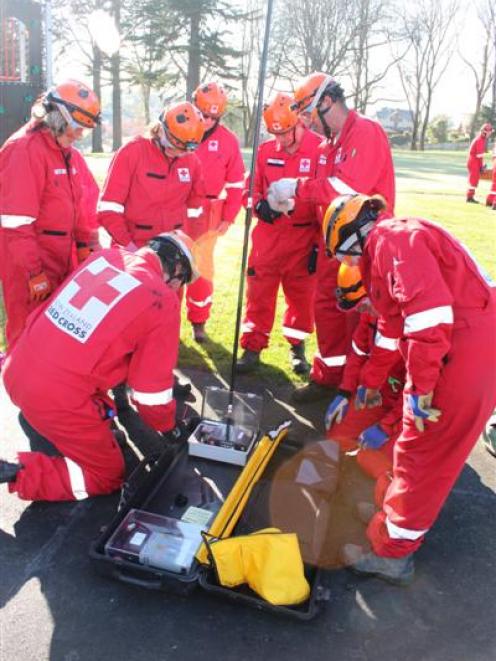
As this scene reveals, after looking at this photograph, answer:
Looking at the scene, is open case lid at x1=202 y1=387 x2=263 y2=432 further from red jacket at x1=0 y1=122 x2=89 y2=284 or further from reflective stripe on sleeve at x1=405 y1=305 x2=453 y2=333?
reflective stripe on sleeve at x1=405 y1=305 x2=453 y2=333

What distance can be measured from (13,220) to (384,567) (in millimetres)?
3268

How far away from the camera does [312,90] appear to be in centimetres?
430

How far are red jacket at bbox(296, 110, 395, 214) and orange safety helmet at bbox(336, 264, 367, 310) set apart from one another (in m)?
0.83

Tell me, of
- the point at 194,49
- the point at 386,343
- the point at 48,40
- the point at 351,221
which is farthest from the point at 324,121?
the point at 194,49

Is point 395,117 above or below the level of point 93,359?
above

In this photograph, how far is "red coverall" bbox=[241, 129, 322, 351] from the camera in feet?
16.5

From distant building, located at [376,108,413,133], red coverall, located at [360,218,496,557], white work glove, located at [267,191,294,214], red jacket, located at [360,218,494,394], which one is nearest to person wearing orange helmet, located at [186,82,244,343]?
white work glove, located at [267,191,294,214]

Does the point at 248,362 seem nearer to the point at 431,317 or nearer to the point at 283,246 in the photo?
the point at 283,246

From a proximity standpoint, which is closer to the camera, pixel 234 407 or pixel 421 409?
pixel 421 409

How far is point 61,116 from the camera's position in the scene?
404 centimetres

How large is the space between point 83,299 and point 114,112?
30526 millimetres

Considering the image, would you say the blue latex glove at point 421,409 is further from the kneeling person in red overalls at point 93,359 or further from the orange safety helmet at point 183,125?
the orange safety helmet at point 183,125

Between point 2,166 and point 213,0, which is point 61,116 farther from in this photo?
point 213,0

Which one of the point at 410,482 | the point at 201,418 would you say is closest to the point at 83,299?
the point at 201,418
